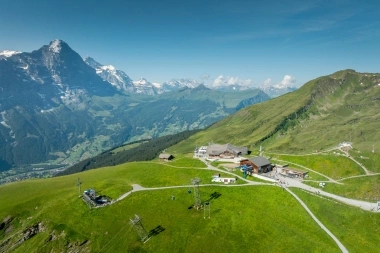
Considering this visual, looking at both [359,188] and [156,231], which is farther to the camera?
[359,188]

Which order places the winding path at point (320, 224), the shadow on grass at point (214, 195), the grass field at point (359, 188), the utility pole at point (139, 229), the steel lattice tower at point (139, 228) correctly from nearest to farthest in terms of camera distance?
the winding path at point (320, 224) → the utility pole at point (139, 229) → the steel lattice tower at point (139, 228) → the grass field at point (359, 188) → the shadow on grass at point (214, 195)

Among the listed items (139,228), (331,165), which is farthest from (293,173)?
(139,228)

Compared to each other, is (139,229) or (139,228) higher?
(139,228)

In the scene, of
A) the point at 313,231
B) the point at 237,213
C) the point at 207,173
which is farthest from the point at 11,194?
the point at 313,231

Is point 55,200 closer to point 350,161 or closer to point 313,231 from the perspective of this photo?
point 313,231

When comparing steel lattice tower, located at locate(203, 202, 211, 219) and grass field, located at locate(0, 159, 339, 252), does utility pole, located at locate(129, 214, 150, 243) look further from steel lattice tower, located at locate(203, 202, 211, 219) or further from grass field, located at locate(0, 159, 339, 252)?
steel lattice tower, located at locate(203, 202, 211, 219)

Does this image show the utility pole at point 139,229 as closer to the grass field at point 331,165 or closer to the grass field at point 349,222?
the grass field at point 349,222

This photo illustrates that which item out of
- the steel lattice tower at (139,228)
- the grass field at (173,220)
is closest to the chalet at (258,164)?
the grass field at (173,220)

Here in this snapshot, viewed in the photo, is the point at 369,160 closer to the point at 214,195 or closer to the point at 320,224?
the point at 320,224
